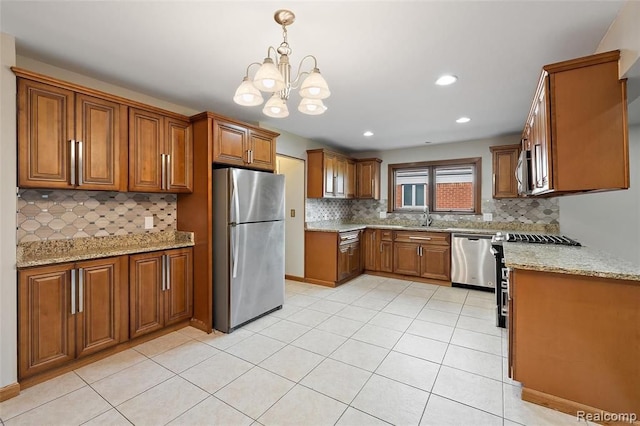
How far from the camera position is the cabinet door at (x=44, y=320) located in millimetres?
1968

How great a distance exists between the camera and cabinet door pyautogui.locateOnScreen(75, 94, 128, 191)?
2.28m

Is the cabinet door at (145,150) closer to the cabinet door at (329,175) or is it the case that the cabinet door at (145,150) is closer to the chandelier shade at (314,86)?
the chandelier shade at (314,86)

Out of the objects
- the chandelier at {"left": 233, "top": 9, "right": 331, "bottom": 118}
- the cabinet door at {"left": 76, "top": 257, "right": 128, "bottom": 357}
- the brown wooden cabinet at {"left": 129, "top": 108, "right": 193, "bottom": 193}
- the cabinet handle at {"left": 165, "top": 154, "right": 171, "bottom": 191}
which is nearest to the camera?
the chandelier at {"left": 233, "top": 9, "right": 331, "bottom": 118}

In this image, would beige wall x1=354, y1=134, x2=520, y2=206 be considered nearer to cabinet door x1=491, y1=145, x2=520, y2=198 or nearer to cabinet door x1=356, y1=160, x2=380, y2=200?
cabinet door x1=356, y1=160, x2=380, y2=200

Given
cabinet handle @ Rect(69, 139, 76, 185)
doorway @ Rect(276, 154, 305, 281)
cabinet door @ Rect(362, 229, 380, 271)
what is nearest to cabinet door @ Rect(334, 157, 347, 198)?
doorway @ Rect(276, 154, 305, 281)

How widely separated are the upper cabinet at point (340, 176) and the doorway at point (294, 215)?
17 cm

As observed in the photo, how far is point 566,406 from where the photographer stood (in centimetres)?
178

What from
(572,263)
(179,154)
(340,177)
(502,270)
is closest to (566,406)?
(572,263)

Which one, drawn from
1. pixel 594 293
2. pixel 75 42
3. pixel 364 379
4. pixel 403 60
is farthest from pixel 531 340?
pixel 75 42

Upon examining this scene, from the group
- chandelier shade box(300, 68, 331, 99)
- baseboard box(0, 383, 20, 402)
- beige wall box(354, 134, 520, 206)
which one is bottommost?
baseboard box(0, 383, 20, 402)

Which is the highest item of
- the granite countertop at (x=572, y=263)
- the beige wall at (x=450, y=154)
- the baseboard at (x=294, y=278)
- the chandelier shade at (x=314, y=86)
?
the beige wall at (x=450, y=154)

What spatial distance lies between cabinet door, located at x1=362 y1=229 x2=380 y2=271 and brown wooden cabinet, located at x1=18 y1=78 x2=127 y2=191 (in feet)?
12.5

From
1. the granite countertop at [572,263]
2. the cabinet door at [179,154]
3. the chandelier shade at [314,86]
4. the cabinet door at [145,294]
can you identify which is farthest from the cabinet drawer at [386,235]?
the chandelier shade at [314,86]

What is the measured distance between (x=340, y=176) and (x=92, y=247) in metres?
3.67
